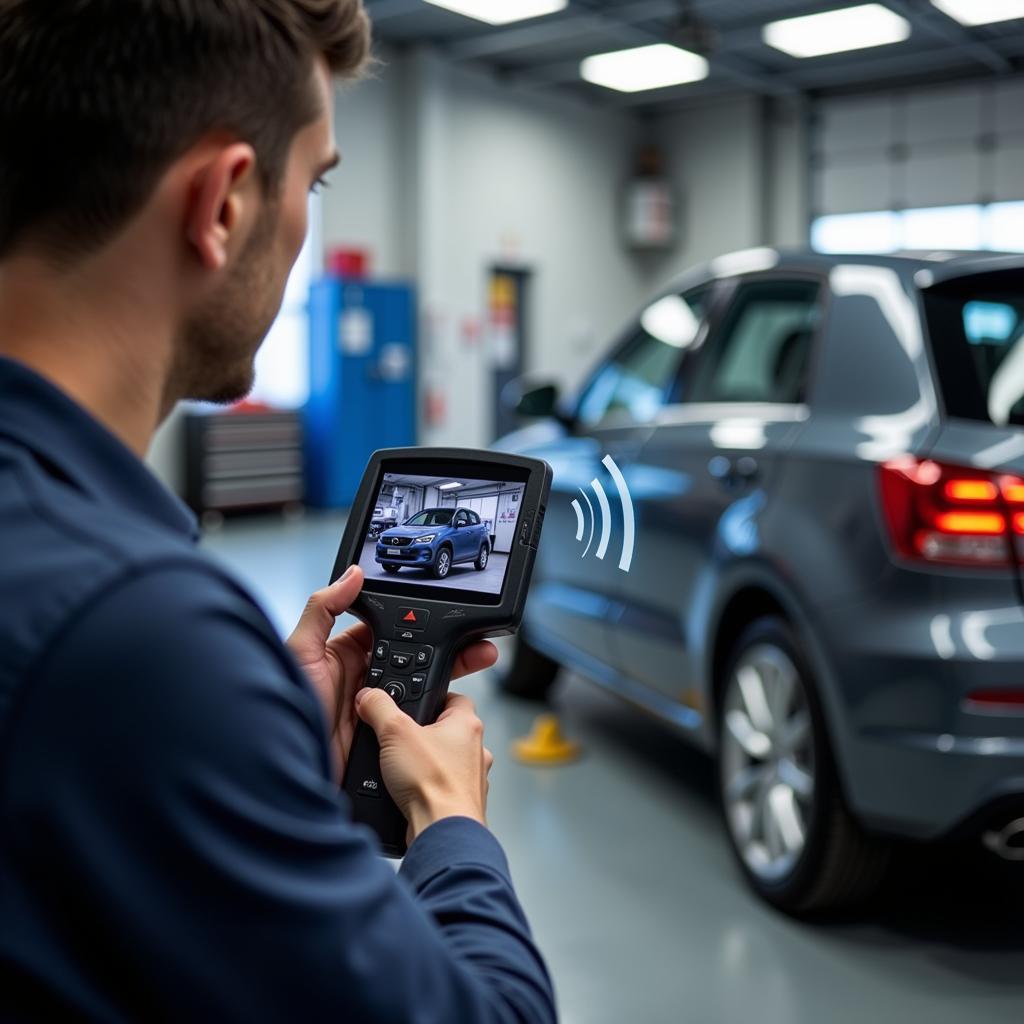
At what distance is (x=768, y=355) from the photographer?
2777mm

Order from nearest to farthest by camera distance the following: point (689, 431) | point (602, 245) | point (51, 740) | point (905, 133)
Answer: point (51, 740) → point (689, 431) → point (905, 133) → point (602, 245)

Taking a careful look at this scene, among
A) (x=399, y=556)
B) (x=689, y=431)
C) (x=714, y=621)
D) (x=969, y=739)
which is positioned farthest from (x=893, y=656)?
(x=399, y=556)

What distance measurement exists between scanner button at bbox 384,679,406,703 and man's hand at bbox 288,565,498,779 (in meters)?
0.04

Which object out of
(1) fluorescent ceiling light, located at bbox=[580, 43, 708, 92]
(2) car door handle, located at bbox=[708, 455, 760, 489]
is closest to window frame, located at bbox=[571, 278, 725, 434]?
(2) car door handle, located at bbox=[708, 455, 760, 489]

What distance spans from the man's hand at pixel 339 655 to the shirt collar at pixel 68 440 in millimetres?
340

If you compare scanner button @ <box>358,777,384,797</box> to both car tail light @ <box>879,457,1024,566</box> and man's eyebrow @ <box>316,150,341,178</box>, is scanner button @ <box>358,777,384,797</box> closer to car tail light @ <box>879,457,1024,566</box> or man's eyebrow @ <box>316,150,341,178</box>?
man's eyebrow @ <box>316,150,341,178</box>

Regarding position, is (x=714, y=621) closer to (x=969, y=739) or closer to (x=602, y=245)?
(x=969, y=739)

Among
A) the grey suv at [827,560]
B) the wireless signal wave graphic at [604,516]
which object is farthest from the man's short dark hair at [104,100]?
the grey suv at [827,560]

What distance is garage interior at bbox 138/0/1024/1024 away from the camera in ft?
11.4

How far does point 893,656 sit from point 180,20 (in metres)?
1.68

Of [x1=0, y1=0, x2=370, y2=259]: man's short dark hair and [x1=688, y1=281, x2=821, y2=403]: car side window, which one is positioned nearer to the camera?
[x1=0, y1=0, x2=370, y2=259]: man's short dark hair

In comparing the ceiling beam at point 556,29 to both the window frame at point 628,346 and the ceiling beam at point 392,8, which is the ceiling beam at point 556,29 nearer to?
the ceiling beam at point 392,8

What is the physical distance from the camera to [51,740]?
463mm

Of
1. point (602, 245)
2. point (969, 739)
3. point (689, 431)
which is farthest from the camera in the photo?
point (602, 245)
